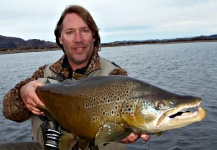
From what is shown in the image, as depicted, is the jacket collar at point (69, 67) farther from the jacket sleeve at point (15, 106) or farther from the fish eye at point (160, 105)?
the fish eye at point (160, 105)

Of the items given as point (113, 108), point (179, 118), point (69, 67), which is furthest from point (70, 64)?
point (179, 118)

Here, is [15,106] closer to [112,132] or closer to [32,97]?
[32,97]

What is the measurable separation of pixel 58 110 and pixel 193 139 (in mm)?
6379

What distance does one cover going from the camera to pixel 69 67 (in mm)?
5340

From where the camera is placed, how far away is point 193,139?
29.9 feet

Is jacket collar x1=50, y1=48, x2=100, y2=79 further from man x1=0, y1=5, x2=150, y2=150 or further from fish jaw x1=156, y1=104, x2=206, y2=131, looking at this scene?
fish jaw x1=156, y1=104, x2=206, y2=131

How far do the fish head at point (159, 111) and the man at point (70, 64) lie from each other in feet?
5.12

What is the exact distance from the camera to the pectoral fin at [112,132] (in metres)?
3.26

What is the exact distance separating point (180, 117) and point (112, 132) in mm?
765

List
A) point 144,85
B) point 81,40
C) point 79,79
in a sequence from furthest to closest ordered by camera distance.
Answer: point 81,40
point 79,79
point 144,85

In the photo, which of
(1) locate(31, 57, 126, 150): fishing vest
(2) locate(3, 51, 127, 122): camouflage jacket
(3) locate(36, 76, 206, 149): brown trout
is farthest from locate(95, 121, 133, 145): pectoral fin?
(2) locate(3, 51, 127, 122): camouflage jacket

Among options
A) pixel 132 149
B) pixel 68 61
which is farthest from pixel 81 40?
pixel 132 149

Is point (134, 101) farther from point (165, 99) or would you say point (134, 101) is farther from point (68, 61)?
point (68, 61)

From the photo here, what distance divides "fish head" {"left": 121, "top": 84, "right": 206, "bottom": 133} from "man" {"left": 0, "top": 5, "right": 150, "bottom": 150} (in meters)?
1.56
